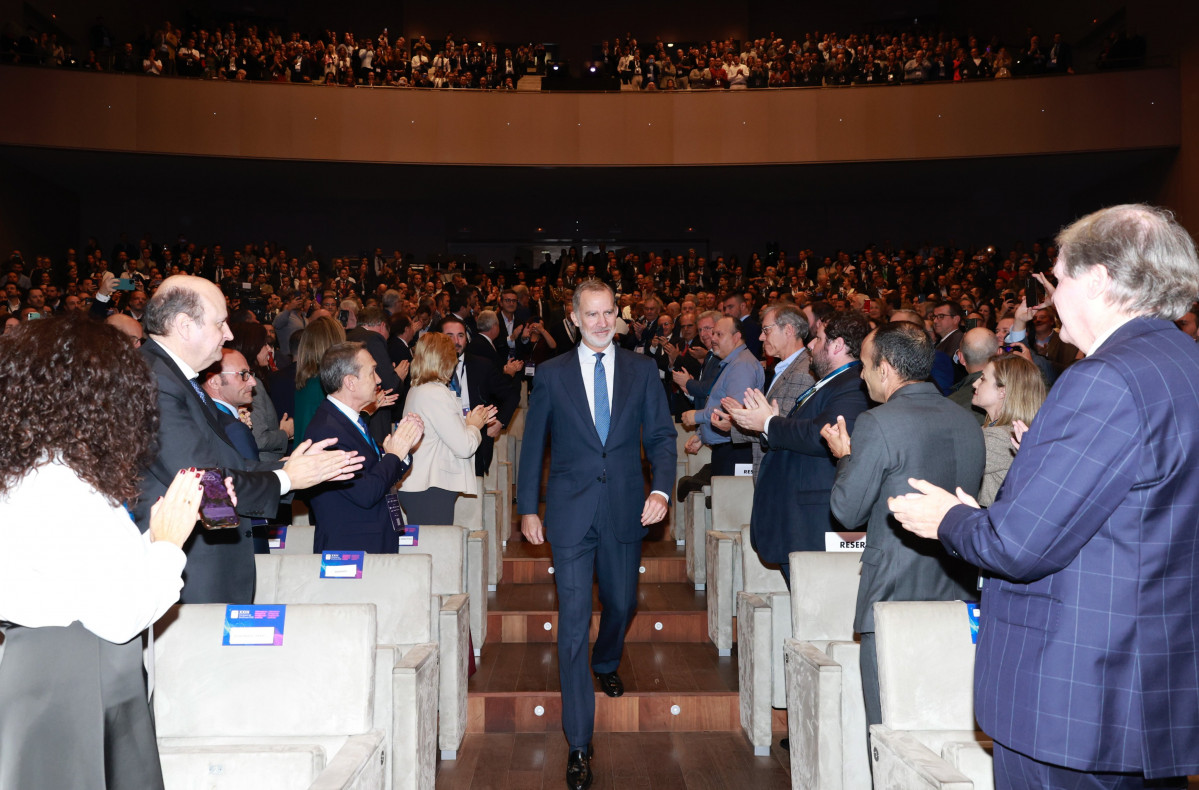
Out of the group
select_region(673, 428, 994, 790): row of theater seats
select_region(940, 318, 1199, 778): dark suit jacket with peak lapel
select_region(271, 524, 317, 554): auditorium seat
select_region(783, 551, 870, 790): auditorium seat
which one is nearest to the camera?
select_region(940, 318, 1199, 778): dark suit jacket with peak lapel

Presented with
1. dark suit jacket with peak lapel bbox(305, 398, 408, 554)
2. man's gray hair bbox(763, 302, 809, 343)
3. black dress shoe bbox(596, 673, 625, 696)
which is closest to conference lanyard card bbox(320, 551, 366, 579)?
dark suit jacket with peak lapel bbox(305, 398, 408, 554)

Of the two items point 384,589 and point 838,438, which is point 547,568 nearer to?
point 384,589

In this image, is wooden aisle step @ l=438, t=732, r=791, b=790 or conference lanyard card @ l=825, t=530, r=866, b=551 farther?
conference lanyard card @ l=825, t=530, r=866, b=551

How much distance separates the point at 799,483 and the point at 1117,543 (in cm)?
218

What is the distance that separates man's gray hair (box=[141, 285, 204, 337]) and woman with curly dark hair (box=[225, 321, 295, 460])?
7.30ft

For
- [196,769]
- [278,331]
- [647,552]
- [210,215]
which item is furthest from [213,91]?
[196,769]

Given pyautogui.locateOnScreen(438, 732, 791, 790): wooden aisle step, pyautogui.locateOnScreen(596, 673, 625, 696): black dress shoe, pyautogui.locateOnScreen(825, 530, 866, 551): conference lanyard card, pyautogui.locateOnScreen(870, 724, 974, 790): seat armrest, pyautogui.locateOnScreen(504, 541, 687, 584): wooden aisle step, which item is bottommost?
pyautogui.locateOnScreen(438, 732, 791, 790): wooden aisle step

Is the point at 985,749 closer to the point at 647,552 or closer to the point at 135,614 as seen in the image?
the point at 135,614

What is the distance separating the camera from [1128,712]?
1.47 m

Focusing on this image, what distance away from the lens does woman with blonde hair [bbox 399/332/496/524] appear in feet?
14.5

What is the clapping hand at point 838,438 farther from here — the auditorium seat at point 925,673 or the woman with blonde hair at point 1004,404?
the woman with blonde hair at point 1004,404

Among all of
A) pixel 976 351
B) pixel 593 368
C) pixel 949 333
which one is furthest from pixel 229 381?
pixel 949 333

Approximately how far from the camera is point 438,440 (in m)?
4.52

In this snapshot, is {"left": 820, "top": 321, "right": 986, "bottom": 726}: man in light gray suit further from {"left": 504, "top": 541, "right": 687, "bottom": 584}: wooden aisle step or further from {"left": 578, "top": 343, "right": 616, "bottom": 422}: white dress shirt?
{"left": 504, "top": 541, "right": 687, "bottom": 584}: wooden aisle step
